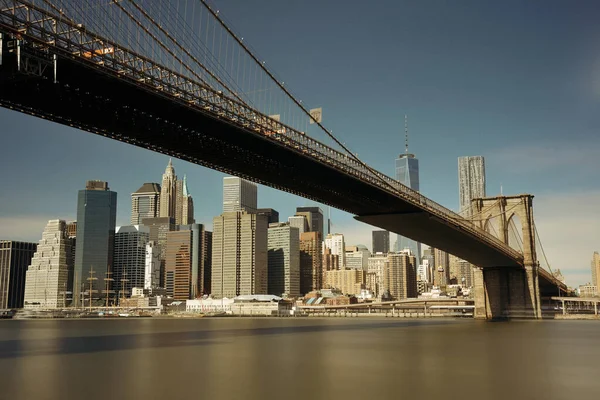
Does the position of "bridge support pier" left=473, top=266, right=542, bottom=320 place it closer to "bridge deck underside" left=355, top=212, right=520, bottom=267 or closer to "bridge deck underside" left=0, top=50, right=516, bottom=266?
"bridge deck underside" left=355, top=212, right=520, bottom=267

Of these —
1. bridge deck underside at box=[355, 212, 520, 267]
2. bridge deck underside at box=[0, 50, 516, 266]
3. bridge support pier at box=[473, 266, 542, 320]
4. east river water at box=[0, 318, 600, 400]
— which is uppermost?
bridge deck underside at box=[0, 50, 516, 266]

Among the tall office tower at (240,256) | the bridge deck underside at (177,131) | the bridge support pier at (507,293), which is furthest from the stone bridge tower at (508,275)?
the tall office tower at (240,256)

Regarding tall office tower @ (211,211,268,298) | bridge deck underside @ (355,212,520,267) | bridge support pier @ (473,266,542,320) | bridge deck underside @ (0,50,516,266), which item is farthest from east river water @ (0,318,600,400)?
tall office tower @ (211,211,268,298)

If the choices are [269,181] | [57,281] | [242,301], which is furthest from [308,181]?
[57,281]

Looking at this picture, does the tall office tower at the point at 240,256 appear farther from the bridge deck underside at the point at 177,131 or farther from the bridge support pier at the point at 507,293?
the bridge deck underside at the point at 177,131

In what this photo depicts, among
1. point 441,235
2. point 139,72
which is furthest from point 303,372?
point 441,235

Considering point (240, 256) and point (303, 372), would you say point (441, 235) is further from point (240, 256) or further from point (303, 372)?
point (240, 256)

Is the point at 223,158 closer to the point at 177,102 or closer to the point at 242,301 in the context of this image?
the point at 177,102
